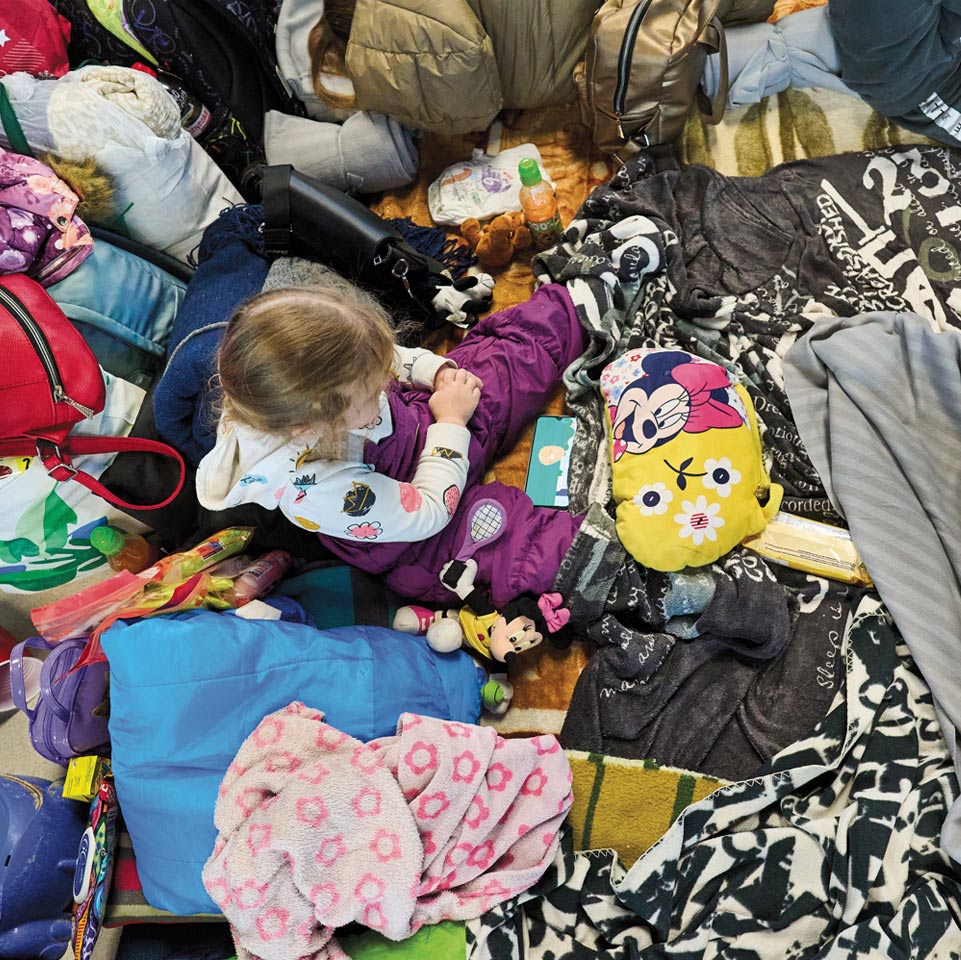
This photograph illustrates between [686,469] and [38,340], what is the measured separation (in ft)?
3.14

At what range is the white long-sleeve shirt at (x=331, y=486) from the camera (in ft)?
3.61

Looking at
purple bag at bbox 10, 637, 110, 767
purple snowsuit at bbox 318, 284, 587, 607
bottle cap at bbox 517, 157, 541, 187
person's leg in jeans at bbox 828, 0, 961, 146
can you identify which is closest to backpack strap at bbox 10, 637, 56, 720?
purple bag at bbox 10, 637, 110, 767

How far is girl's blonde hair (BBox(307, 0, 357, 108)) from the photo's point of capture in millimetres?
1661

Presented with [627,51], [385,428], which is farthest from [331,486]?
[627,51]

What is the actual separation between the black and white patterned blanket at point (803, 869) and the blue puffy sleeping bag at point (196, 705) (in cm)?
34

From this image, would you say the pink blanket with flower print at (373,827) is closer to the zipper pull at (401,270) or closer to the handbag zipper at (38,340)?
the handbag zipper at (38,340)

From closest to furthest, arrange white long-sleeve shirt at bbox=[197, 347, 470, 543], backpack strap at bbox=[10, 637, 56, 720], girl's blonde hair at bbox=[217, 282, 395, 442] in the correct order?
girl's blonde hair at bbox=[217, 282, 395, 442], white long-sleeve shirt at bbox=[197, 347, 470, 543], backpack strap at bbox=[10, 637, 56, 720]

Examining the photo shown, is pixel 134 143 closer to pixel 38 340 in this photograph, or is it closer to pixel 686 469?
pixel 38 340

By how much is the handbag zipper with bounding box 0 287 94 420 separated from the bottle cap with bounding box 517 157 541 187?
85 centimetres

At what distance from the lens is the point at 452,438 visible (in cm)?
127

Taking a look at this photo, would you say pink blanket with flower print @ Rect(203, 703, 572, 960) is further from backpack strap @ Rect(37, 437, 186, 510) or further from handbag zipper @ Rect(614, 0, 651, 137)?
handbag zipper @ Rect(614, 0, 651, 137)

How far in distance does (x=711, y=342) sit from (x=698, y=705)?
0.62 meters

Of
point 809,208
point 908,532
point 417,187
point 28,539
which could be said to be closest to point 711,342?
point 809,208

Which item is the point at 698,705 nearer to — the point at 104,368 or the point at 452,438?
the point at 452,438
